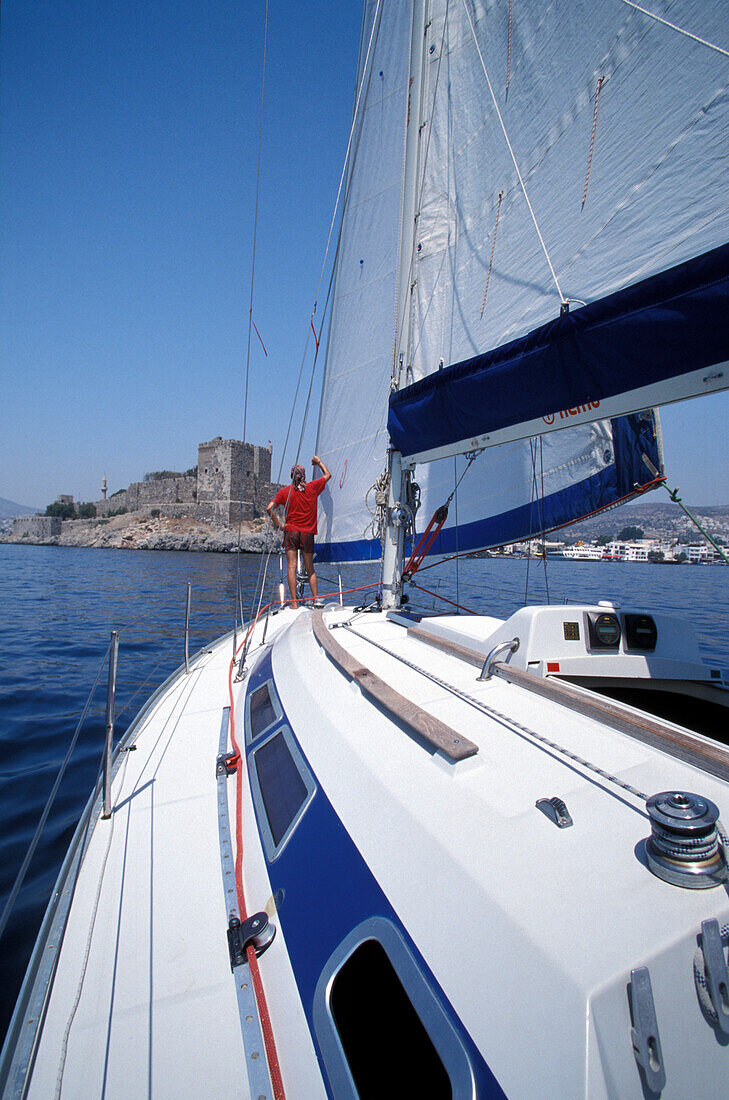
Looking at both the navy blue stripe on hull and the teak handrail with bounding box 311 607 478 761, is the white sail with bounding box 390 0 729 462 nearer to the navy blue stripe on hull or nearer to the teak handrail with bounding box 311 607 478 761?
the teak handrail with bounding box 311 607 478 761

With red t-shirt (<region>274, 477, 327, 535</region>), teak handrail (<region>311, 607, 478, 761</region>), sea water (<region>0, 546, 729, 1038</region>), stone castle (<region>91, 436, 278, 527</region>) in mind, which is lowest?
sea water (<region>0, 546, 729, 1038</region>)

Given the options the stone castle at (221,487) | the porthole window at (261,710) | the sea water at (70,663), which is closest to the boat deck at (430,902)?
the porthole window at (261,710)

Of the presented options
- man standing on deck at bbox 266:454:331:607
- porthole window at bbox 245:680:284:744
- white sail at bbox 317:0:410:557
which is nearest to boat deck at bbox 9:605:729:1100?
porthole window at bbox 245:680:284:744

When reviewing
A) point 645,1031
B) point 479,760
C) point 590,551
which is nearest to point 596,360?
point 479,760

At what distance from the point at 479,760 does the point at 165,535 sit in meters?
54.5

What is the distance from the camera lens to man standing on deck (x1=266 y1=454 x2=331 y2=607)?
227 inches

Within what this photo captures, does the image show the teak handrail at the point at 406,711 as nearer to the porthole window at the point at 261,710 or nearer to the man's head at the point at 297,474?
the porthole window at the point at 261,710

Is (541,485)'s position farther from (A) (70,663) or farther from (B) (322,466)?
(A) (70,663)

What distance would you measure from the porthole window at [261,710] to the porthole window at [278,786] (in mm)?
130

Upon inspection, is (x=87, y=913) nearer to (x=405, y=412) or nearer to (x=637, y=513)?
(x=405, y=412)

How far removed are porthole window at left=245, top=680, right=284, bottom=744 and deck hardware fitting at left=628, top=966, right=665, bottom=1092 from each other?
165cm

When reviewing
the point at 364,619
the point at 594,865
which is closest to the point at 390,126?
the point at 364,619

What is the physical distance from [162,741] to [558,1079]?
2461 mm

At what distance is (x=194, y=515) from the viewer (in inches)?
2112
